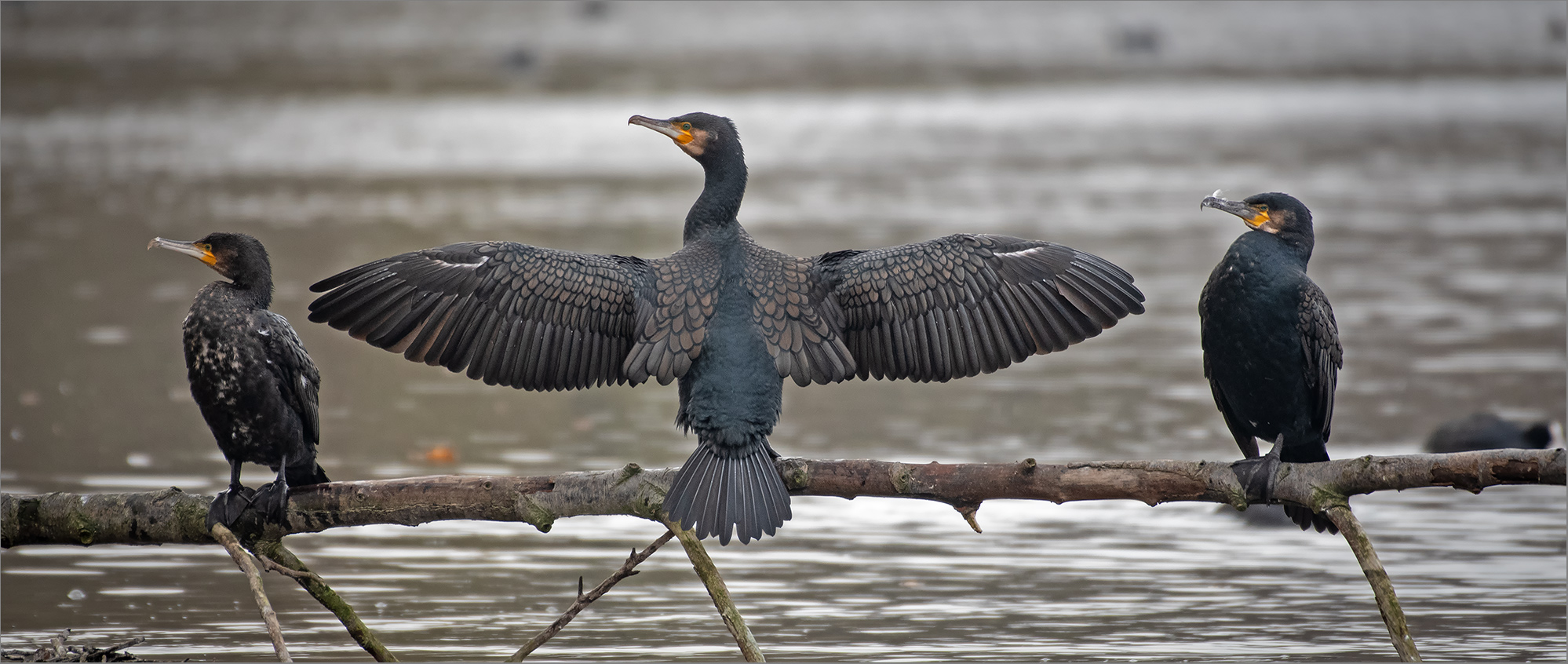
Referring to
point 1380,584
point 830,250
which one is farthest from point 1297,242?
point 830,250

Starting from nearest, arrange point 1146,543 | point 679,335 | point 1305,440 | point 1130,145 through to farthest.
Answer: point 679,335, point 1305,440, point 1146,543, point 1130,145

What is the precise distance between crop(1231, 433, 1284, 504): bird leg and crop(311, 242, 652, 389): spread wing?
1835 mm

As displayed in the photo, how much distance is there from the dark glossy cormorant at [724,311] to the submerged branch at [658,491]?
Result: 273 mm

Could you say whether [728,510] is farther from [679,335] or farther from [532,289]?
[532,289]

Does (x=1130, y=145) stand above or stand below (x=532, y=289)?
above

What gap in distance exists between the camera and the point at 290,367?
570cm

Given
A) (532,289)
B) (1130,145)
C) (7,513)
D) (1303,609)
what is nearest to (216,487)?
(7,513)

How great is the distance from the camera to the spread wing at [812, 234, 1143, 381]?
5738 millimetres

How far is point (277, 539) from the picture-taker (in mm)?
5660

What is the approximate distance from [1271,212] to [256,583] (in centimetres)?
341

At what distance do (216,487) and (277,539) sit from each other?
2.52 m

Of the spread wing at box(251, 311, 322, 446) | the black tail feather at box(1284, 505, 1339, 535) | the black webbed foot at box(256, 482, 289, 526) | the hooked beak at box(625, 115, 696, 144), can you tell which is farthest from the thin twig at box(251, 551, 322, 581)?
the black tail feather at box(1284, 505, 1339, 535)

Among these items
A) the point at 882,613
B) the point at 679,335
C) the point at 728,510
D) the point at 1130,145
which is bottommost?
the point at 882,613

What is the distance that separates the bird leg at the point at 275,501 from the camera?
18.2ft
